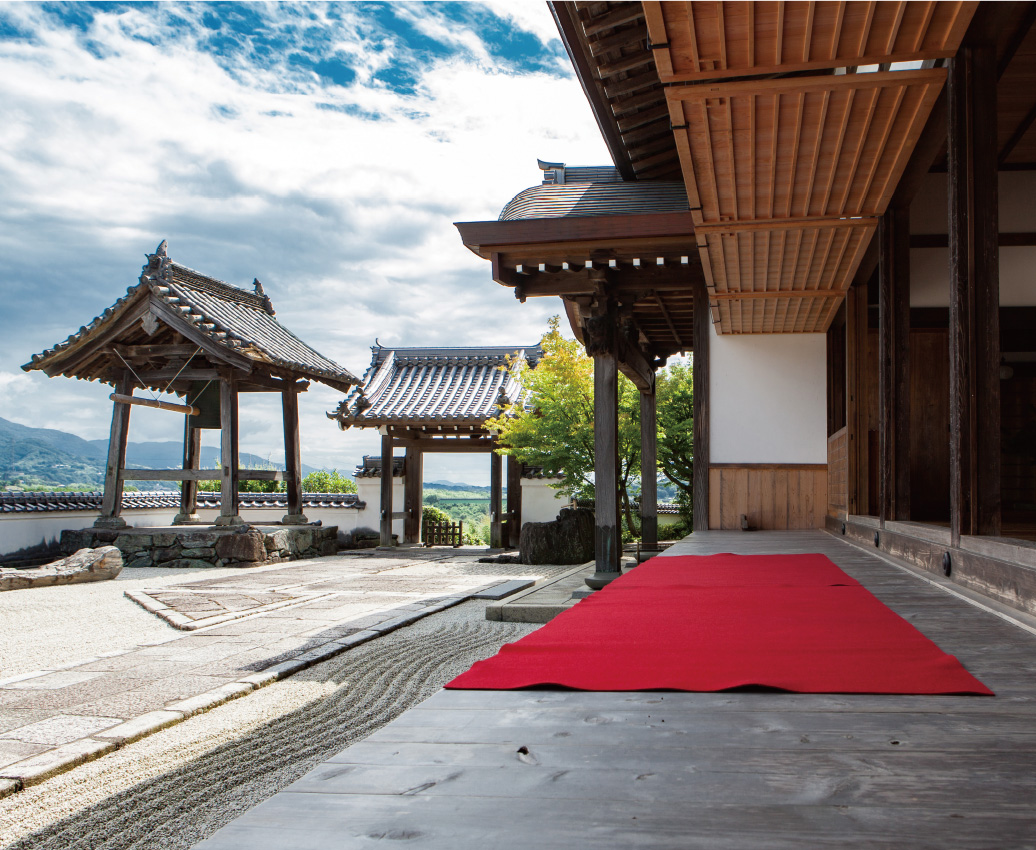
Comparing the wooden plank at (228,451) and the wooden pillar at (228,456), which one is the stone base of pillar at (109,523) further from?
the wooden plank at (228,451)

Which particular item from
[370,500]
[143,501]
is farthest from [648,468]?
[143,501]

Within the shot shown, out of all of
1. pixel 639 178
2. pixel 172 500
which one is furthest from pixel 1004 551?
pixel 172 500

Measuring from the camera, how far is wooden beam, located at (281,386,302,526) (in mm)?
14672

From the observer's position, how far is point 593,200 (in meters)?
6.75

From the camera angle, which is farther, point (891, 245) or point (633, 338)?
point (633, 338)

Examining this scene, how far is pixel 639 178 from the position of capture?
775 cm

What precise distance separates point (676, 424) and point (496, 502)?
4.37 m

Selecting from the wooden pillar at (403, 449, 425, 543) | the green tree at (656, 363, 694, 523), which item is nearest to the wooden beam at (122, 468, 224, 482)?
the wooden pillar at (403, 449, 425, 543)

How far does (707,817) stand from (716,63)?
2.88 m

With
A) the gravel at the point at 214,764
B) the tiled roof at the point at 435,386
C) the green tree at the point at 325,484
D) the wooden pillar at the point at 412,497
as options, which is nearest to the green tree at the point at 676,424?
the tiled roof at the point at 435,386

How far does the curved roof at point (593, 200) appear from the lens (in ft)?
21.2

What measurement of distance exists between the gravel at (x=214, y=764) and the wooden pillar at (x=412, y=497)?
41.3ft

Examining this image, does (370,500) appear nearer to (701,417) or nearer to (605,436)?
(701,417)

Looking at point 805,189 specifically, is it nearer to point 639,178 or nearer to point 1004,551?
point 1004,551
